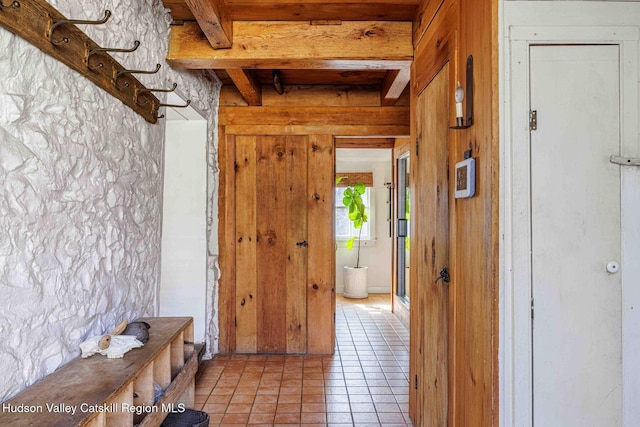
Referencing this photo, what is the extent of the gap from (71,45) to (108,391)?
120 centimetres

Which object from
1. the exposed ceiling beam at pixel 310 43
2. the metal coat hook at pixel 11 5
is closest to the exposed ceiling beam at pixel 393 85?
the exposed ceiling beam at pixel 310 43

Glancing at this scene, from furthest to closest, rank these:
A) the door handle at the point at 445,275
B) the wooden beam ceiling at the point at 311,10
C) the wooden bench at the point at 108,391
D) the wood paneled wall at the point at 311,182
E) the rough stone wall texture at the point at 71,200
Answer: the wood paneled wall at the point at 311,182 < the wooden beam ceiling at the point at 311,10 < the door handle at the point at 445,275 < the rough stone wall texture at the point at 71,200 < the wooden bench at the point at 108,391

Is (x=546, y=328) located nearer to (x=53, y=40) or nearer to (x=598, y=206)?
(x=598, y=206)

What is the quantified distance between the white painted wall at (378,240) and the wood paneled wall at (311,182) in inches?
109

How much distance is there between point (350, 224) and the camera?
6.62 meters

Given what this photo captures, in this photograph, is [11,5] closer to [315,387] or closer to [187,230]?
[187,230]

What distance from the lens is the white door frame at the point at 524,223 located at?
4.42ft

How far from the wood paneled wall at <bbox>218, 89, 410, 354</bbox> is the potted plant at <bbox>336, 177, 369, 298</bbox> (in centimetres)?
238

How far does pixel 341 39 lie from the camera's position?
2414 mm

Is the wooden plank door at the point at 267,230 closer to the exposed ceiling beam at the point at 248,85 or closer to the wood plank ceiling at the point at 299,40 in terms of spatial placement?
the exposed ceiling beam at the point at 248,85

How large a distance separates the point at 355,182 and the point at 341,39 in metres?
4.01

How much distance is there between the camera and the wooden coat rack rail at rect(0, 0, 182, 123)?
1.16 meters

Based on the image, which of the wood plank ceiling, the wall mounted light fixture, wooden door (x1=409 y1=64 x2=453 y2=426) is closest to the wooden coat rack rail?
the wood plank ceiling

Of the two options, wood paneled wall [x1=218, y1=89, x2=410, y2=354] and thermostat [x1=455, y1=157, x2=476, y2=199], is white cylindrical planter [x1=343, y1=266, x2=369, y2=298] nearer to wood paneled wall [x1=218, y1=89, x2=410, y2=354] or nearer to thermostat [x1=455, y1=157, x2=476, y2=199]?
wood paneled wall [x1=218, y1=89, x2=410, y2=354]
